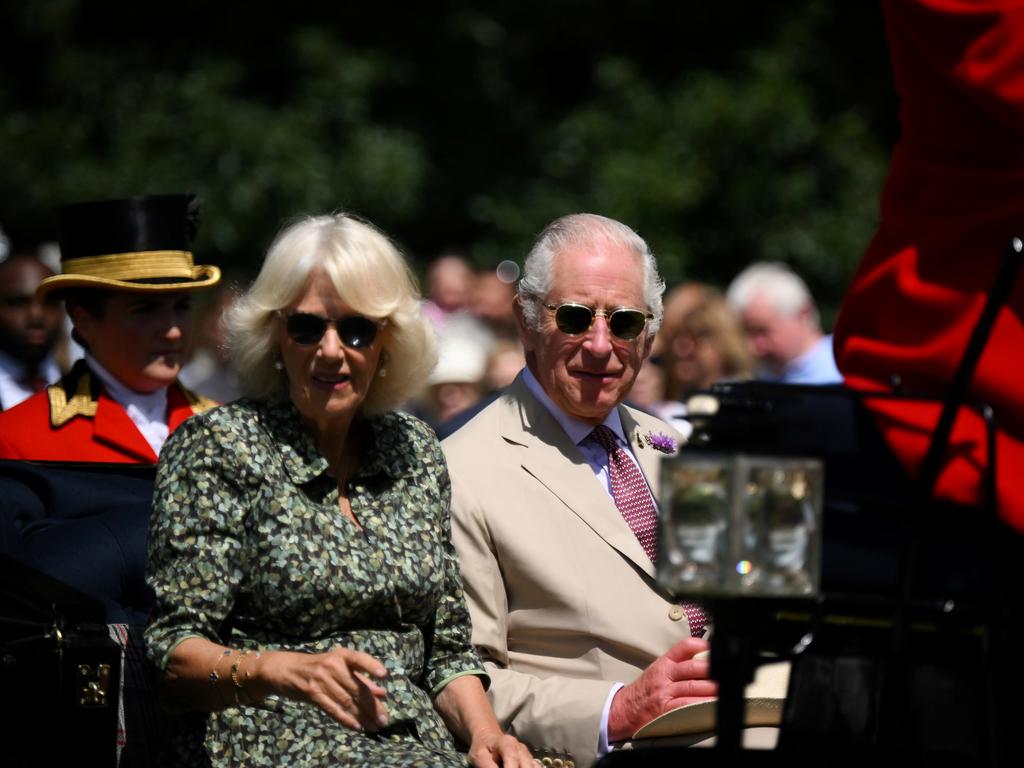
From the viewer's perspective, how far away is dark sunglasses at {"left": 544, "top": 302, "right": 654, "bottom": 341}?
4.11 meters

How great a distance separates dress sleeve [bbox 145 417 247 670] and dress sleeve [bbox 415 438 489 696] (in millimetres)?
501

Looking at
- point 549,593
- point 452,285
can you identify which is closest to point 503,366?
point 452,285

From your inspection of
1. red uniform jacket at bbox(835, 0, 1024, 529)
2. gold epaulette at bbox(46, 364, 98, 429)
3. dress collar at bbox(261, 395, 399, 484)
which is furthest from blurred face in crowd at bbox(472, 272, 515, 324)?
red uniform jacket at bbox(835, 0, 1024, 529)

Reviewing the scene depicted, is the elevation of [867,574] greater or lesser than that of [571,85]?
lesser

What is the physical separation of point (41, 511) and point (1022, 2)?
2.55m

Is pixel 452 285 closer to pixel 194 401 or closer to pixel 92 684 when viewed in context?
pixel 194 401

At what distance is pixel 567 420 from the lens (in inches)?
164

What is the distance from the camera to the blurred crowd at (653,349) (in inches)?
273

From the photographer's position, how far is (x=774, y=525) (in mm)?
2252

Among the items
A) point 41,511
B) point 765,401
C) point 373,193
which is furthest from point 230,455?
point 373,193

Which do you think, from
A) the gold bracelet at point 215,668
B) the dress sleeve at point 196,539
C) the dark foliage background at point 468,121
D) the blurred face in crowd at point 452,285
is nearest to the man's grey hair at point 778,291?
the blurred face in crowd at point 452,285

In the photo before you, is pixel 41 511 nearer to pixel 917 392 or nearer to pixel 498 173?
pixel 917 392

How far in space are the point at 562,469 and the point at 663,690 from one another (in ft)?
2.28

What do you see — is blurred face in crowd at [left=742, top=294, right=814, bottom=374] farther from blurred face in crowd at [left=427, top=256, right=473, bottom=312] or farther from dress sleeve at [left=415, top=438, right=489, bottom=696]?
dress sleeve at [left=415, top=438, right=489, bottom=696]
